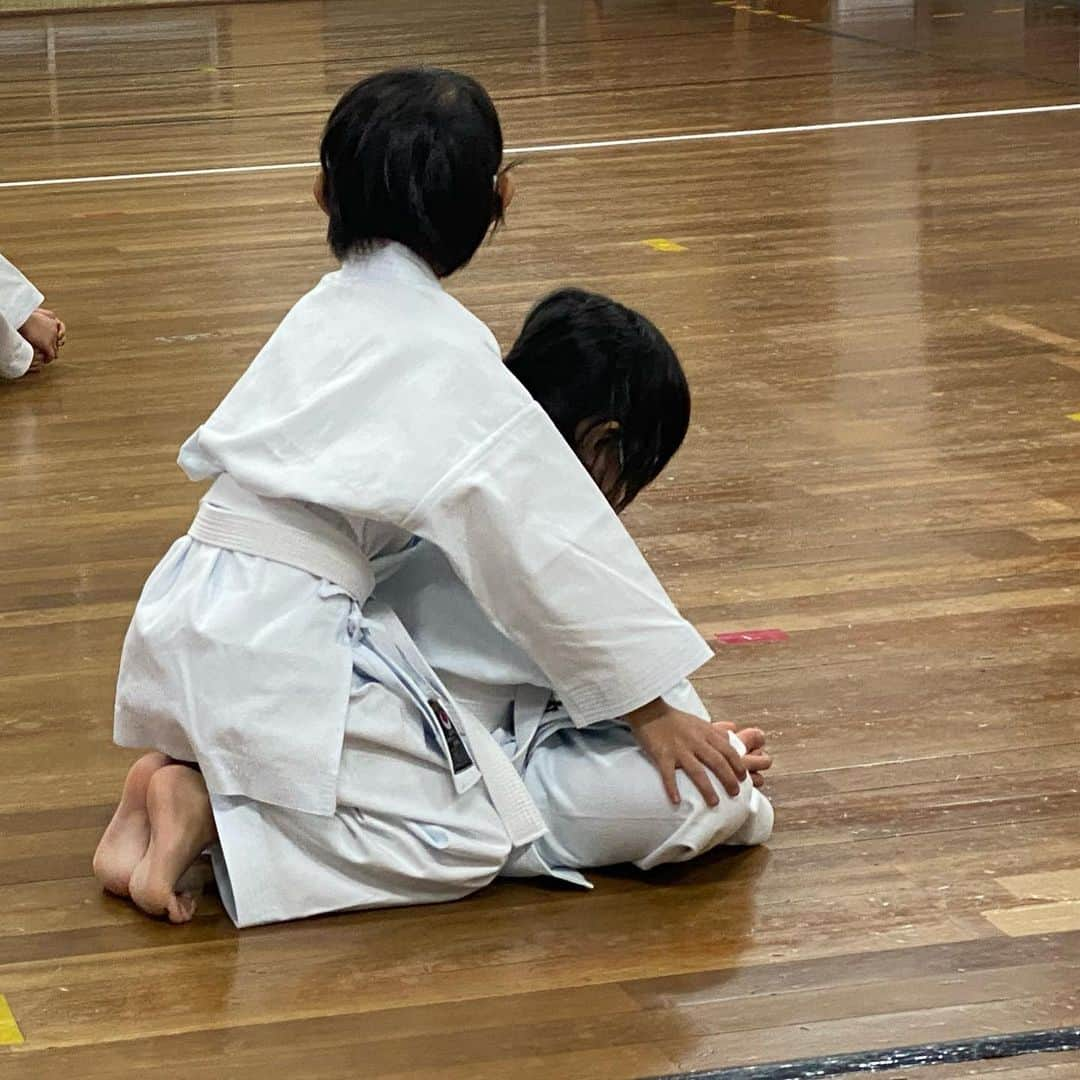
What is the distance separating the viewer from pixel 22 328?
3383 mm

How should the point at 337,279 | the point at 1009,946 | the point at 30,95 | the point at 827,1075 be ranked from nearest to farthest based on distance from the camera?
the point at 827,1075, the point at 1009,946, the point at 337,279, the point at 30,95

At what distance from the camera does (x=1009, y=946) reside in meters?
1.52

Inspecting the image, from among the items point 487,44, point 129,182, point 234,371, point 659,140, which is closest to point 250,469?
point 234,371

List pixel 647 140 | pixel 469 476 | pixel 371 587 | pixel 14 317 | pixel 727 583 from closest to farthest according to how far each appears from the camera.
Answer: pixel 469 476
pixel 371 587
pixel 727 583
pixel 14 317
pixel 647 140

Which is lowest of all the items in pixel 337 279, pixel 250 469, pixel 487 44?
pixel 487 44

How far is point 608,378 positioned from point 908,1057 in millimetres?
582

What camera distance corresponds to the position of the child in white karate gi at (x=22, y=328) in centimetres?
332

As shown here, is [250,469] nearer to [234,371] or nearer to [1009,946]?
[1009,946]

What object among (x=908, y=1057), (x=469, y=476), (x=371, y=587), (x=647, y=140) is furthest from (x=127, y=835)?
(x=647, y=140)

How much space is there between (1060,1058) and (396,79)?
0.81 metres

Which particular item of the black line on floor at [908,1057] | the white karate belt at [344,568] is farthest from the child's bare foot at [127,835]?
the black line on floor at [908,1057]

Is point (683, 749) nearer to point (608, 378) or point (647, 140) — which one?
point (608, 378)

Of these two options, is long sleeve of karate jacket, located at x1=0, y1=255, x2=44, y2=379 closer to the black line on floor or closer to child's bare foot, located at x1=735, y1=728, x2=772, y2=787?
child's bare foot, located at x1=735, y1=728, x2=772, y2=787

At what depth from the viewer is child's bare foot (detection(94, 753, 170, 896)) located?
5.39ft
